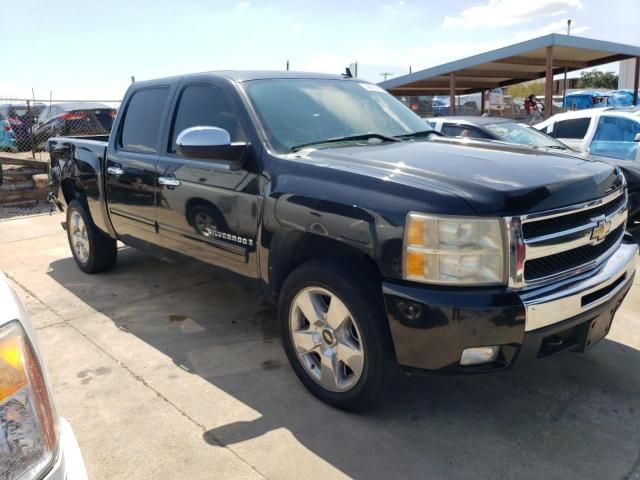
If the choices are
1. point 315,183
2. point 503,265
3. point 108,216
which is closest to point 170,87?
point 108,216

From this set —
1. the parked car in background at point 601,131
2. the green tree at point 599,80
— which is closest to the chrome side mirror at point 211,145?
the parked car in background at point 601,131

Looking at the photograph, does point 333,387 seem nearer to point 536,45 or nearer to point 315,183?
point 315,183

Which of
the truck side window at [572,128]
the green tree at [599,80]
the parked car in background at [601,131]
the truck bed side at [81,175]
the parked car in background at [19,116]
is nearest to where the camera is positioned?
the truck bed side at [81,175]

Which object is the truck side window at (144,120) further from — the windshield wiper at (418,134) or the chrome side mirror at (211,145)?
the windshield wiper at (418,134)

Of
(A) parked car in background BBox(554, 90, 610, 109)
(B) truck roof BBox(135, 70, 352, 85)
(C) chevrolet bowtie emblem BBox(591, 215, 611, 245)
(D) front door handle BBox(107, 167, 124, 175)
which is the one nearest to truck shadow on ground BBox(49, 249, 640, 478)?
(C) chevrolet bowtie emblem BBox(591, 215, 611, 245)

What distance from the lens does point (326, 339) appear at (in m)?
3.07

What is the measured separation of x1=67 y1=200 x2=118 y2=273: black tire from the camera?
5508 millimetres

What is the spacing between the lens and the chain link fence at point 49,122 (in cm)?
1499

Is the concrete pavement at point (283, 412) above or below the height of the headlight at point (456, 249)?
below

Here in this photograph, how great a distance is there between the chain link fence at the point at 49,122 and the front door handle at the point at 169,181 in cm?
1187

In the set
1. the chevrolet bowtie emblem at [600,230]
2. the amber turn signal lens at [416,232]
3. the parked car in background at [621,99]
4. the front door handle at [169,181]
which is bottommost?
the chevrolet bowtie emblem at [600,230]

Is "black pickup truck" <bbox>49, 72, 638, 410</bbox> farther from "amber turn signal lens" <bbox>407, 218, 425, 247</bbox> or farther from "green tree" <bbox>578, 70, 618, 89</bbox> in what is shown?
"green tree" <bbox>578, 70, 618, 89</bbox>

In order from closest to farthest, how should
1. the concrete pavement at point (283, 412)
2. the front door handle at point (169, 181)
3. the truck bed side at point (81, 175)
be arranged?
the concrete pavement at point (283, 412), the front door handle at point (169, 181), the truck bed side at point (81, 175)

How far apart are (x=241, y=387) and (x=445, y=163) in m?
1.77
